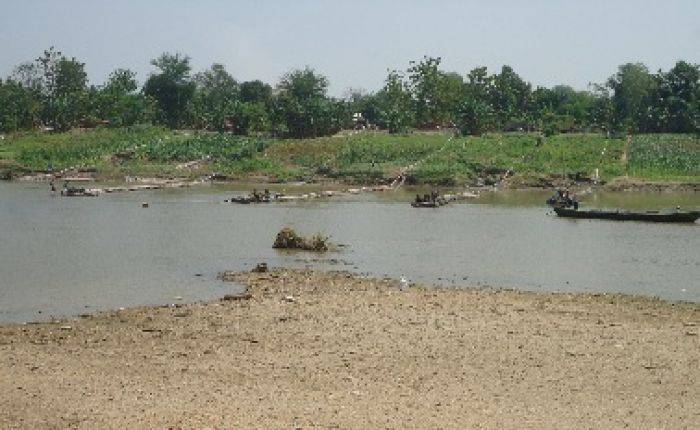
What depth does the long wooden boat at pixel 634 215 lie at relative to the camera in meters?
41.2

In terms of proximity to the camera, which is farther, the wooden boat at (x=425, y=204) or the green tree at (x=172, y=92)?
the green tree at (x=172, y=92)

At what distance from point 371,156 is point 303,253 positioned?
44642 mm

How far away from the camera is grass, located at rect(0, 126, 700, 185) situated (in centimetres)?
6769

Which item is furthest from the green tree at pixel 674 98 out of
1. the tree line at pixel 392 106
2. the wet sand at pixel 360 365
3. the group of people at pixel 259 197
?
the wet sand at pixel 360 365

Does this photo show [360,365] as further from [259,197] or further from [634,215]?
[259,197]

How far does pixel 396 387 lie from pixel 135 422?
4.09 m

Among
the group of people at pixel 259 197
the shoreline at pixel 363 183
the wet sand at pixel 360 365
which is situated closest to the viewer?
the wet sand at pixel 360 365

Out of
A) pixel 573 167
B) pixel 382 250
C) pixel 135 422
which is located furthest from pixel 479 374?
pixel 573 167

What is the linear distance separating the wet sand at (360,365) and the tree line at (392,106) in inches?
2569

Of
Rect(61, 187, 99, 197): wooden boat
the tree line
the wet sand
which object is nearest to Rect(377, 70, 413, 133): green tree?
the tree line

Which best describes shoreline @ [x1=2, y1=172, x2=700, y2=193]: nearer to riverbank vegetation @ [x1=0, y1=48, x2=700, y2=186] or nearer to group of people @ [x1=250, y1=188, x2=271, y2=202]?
riverbank vegetation @ [x1=0, y1=48, x2=700, y2=186]

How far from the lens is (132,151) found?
7894 cm

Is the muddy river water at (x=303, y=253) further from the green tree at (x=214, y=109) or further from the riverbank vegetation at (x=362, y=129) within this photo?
the green tree at (x=214, y=109)

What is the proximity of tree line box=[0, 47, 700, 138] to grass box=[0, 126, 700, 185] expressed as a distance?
22.2 feet
